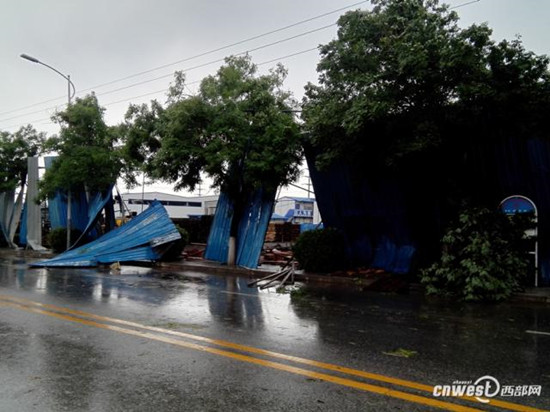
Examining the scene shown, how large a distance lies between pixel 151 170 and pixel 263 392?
13200 millimetres

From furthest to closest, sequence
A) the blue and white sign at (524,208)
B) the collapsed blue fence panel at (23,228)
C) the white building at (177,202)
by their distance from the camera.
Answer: the white building at (177,202) → the collapsed blue fence panel at (23,228) → the blue and white sign at (524,208)

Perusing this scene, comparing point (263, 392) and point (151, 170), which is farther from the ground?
point (151, 170)

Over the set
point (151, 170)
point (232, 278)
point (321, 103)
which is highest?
point (321, 103)

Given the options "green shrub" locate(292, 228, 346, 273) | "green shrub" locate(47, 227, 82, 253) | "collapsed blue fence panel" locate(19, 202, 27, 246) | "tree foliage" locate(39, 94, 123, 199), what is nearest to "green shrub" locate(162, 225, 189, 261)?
"tree foliage" locate(39, 94, 123, 199)

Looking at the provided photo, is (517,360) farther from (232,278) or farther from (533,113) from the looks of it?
(232,278)

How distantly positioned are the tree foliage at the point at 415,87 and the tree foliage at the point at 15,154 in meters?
19.5

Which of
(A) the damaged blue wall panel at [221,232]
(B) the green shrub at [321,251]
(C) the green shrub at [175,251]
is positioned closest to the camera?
(B) the green shrub at [321,251]

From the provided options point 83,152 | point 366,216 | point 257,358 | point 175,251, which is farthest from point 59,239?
point 257,358

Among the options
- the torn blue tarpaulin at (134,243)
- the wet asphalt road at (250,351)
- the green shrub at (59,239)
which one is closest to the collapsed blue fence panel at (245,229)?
the torn blue tarpaulin at (134,243)

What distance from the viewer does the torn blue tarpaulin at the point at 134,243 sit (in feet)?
52.7

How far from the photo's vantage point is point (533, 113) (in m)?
9.66

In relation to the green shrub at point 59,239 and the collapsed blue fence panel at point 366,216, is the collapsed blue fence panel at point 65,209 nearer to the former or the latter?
the green shrub at point 59,239

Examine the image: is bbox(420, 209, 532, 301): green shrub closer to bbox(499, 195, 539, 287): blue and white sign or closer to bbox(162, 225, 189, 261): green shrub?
bbox(499, 195, 539, 287): blue and white sign

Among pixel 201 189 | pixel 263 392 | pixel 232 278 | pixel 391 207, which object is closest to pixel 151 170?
pixel 201 189
